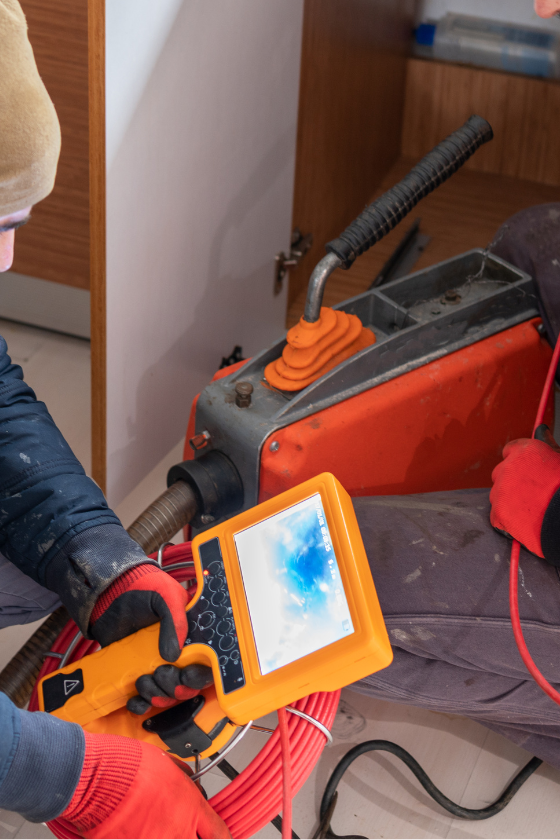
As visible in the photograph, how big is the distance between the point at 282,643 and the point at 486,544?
0.37 m

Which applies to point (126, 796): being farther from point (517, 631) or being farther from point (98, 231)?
point (98, 231)

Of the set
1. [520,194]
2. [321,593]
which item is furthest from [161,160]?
[520,194]

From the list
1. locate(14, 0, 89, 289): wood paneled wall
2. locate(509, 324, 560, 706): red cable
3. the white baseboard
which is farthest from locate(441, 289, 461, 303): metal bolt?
the white baseboard

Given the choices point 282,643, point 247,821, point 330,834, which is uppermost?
point 282,643

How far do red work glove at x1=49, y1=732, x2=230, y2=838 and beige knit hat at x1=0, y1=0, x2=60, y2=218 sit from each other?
55 centimetres

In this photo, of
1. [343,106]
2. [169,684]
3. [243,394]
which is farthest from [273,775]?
[343,106]

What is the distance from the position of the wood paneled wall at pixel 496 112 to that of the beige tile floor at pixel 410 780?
198 cm

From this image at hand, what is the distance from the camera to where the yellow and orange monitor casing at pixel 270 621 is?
0.80 m

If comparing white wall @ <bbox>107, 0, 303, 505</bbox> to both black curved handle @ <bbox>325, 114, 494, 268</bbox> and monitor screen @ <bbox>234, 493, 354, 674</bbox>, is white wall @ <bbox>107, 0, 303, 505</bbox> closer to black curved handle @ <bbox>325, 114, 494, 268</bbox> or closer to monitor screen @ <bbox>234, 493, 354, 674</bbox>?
black curved handle @ <bbox>325, 114, 494, 268</bbox>

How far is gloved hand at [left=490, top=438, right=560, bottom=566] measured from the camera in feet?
3.34

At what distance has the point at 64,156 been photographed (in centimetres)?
171

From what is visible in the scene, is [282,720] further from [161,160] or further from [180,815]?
[161,160]

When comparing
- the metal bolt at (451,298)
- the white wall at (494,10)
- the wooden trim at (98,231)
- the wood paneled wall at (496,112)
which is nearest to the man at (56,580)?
the wooden trim at (98,231)

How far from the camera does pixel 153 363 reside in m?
1.54
